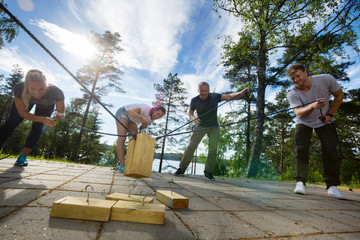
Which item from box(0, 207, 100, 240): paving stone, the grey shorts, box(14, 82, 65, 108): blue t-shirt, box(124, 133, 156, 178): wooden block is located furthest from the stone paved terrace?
the grey shorts

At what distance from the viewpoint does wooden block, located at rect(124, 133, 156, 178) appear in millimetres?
1520

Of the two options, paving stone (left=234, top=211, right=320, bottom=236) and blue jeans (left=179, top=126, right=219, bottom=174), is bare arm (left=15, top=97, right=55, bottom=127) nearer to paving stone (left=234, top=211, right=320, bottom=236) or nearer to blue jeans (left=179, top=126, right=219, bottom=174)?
blue jeans (left=179, top=126, right=219, bottom=174)

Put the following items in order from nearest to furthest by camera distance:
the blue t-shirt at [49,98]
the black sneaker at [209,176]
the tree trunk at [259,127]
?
the blue t-shirt at [49,98] → the black sneaker at [209,176] → the tree trunk at [259,127]

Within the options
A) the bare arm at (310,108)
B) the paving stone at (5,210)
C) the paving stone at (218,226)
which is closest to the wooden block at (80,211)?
the paving stone at (5,210)

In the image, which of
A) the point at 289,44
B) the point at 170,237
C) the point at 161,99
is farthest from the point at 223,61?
the point at 161,99

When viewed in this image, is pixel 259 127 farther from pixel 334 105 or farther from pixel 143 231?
pixel 143 231

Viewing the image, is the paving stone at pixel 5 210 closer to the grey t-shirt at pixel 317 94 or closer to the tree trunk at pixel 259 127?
the grey t-shirt at pixel 317 94

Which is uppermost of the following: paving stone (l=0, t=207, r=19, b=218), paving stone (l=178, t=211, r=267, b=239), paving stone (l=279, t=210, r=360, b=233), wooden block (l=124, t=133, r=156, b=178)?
wooden block (l=124, t=133, r=156, b=178)

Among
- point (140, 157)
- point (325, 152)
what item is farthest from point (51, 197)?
point (325, 152)

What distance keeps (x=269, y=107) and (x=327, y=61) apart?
30.7ft

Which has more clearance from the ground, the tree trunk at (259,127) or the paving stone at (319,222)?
the tree trunk at (259,127)

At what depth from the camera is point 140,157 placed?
1.53 m

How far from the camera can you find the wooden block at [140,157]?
1.52 m

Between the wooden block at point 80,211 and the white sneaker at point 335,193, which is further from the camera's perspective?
the white sneaker at point 335,193
